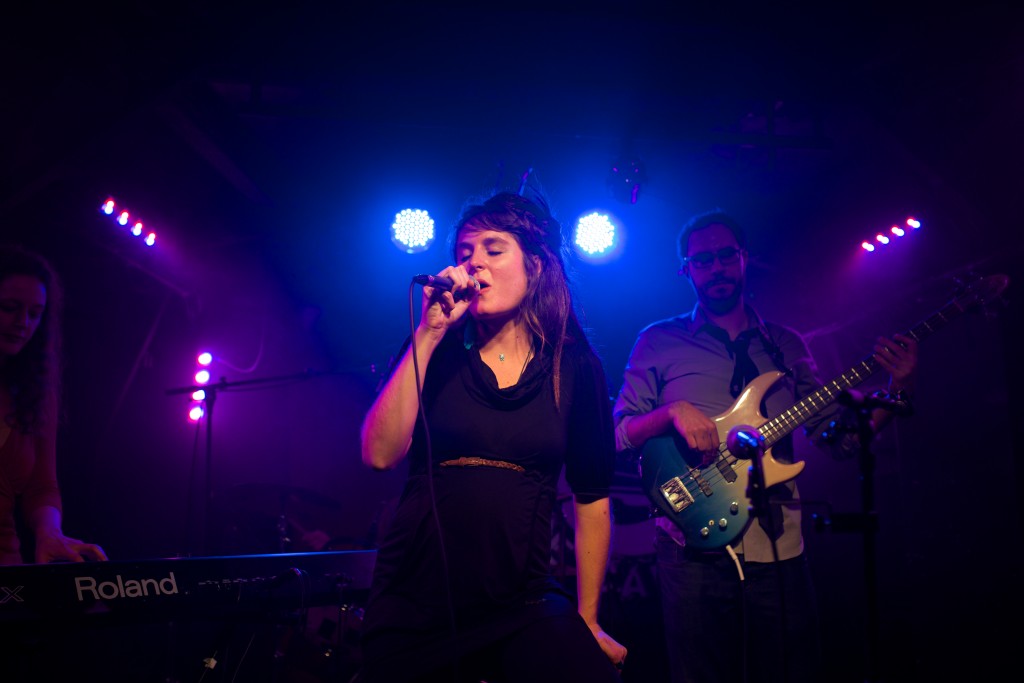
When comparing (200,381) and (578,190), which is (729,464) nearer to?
(578,190)

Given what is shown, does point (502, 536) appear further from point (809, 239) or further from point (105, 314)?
point (809, 239)

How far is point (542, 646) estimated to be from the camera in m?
1.71

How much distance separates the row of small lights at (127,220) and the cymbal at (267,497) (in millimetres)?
2327

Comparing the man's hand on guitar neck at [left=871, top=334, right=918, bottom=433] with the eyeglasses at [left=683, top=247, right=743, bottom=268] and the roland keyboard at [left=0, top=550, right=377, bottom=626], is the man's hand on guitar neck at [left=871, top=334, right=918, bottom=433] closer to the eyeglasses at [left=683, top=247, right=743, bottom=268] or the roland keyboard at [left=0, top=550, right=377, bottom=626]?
the eyeglasses at [left=683, top=247, right=743, bottom=268]

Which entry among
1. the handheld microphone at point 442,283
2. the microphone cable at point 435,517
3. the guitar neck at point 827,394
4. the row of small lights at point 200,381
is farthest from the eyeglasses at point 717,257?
the row of small lights at point 200,381

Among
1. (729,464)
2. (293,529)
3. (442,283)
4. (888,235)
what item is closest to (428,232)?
(293,529)

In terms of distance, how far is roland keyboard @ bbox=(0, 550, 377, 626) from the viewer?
8.10ft

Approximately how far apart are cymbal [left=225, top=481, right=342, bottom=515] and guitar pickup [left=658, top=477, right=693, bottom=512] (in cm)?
372

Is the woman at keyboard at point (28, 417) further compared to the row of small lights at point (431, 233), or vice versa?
the row of small lights at point (431, 233)

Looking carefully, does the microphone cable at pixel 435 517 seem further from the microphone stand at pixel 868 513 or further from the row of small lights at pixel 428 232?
the row of small lights at pixel 428 232

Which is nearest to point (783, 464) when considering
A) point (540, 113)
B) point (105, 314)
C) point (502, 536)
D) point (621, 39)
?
point (502, 536)

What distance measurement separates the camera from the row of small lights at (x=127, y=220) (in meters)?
5.09

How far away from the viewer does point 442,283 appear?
82.4 inches

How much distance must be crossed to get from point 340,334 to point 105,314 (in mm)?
2724
